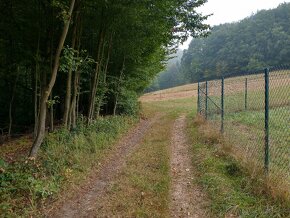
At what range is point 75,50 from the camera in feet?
23.2

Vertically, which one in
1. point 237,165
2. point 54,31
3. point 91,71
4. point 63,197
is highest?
point 54,31

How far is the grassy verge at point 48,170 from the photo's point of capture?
495 centimetres

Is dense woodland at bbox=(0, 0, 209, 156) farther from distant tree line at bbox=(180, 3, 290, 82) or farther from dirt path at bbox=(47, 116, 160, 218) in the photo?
distant tree line at bbox=(180, 3, 290, 82)

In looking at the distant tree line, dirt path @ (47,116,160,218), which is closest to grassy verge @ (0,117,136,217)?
dirt path @ (47,116,160,218)

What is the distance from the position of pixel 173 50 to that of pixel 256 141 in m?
13.6

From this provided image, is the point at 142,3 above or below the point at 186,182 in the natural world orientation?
above

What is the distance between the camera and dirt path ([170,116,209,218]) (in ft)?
15.7

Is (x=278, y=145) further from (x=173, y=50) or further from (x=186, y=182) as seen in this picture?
(x=173, y=50)

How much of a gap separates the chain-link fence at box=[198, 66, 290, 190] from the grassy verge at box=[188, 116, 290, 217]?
347 mm

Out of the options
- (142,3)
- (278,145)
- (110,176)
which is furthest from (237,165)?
(142,3)

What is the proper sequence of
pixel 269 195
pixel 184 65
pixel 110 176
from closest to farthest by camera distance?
1. pixel 269 195
2. pixel 110 176
3. pixel 184 65

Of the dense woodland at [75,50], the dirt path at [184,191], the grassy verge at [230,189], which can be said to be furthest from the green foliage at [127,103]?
the grassy verge at [230,189]

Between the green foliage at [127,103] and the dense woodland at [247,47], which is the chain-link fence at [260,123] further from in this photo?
the dense woodland at [247,47]

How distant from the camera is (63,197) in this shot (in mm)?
5445
